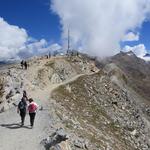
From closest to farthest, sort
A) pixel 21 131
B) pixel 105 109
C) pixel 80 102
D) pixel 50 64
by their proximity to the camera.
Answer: pixel 21 131, pixel 80 102, pixel 105 109, pixel 50 64

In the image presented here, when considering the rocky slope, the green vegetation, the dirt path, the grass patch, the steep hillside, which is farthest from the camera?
the grass patch

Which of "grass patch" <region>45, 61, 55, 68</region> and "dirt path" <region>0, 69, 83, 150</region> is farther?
"grass patch" <region>45, 61, 55, 68</region>

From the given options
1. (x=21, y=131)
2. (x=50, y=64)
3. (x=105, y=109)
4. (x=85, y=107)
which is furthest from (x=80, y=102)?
(x=21, y=131)

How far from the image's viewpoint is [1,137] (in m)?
35.6

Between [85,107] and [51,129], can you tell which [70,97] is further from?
[51,129]

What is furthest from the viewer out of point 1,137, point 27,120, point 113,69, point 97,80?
point 113,69

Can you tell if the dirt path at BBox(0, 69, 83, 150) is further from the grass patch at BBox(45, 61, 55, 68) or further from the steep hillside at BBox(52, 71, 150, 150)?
the grass patch at BBox(45, 61, 55, 68)

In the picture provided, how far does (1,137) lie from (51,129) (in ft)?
17.0

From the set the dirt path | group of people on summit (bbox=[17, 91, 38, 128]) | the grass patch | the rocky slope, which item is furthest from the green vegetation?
group of people on summit (bbox=[17, 91, 38, 128])

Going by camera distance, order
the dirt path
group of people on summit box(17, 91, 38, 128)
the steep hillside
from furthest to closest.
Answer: the steep hillside < group of people on summit box(17, 91, 38, 128) < the dirt path

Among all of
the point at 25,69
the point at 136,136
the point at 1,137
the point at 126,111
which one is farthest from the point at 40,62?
the point at 1,137

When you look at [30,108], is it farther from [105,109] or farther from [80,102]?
[105,109]

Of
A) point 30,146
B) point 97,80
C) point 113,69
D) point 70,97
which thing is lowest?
point 30,146

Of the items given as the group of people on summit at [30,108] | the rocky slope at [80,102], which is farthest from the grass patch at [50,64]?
the group of people on summit at [30,108]
